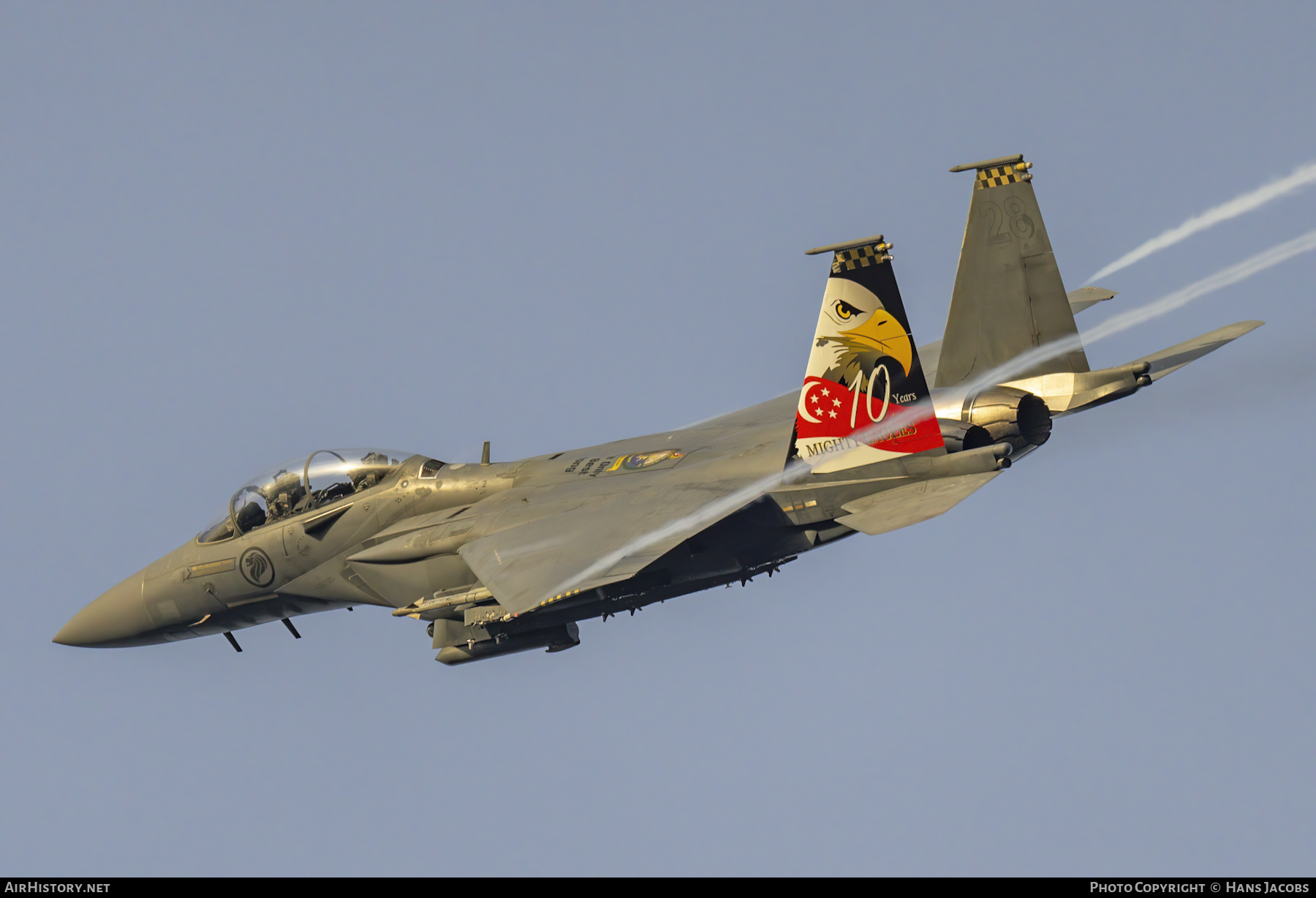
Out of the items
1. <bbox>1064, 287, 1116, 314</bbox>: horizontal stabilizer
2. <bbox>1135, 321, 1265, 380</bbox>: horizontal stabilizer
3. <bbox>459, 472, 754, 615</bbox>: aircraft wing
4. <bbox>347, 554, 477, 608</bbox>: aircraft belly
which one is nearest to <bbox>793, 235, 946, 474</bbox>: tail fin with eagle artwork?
<bbox>459, 472, 754, 615</bbox>: aircraft wing

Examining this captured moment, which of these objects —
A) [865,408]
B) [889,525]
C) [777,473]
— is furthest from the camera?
[777,473]

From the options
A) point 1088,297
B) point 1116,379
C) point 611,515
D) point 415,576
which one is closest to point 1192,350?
point 1116,379

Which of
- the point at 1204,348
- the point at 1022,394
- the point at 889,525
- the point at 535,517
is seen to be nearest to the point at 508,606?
the point at 535,517

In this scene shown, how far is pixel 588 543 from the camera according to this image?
18047 millimetres

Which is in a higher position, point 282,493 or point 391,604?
point 282,493

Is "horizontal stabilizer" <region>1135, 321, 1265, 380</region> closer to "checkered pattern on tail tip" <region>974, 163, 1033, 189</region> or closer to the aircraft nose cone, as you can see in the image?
"checkered pattern on tail tip" <region>974, 163, 1033, 189</region>

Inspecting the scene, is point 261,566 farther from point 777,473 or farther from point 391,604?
point 777,473

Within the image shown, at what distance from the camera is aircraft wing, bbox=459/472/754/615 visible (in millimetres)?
17344

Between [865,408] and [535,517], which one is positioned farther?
[535,517]

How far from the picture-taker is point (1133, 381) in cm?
1775

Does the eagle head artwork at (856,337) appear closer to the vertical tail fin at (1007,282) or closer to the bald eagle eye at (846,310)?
the bald eagle eye at (846,310)

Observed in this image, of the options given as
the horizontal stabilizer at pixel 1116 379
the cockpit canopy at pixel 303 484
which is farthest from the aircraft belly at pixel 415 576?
the horizontal stabilizer at pixel 1116 379

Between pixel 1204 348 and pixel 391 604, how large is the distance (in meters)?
10.3

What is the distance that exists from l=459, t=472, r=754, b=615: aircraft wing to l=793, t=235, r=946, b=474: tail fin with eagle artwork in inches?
57.8
